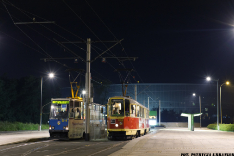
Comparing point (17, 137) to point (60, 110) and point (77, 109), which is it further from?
point (77, 109)

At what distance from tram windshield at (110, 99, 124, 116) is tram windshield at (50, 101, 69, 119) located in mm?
3641

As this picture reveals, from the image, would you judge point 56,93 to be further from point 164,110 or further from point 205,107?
point 205,107

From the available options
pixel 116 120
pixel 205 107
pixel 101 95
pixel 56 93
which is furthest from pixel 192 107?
pixel 116 120

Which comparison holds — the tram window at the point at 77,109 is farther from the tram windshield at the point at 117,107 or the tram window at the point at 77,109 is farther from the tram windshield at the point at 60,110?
the tram windshield at the point at 117,107

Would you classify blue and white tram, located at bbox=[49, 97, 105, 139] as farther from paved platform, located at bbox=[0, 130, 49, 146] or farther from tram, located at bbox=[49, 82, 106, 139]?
paved platform, located at bbox=[0, 130, 49, 146]

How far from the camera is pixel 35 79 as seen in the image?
82.1 m

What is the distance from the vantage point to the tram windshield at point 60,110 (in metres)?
26.0

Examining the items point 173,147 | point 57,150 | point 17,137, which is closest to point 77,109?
point 17,137

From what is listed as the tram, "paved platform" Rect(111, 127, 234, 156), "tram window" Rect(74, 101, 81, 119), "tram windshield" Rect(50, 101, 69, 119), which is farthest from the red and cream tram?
"paved platform" Rect(111, 127, 234, 156)

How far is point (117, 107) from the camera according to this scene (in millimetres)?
26766

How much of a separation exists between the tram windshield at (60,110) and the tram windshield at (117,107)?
3641mm

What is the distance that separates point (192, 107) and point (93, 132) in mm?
78550

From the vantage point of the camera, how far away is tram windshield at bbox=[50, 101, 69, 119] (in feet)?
85.2

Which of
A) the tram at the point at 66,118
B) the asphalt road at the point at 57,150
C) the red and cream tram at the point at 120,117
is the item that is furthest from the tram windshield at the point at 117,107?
the asphalt road at the point at 57,150
